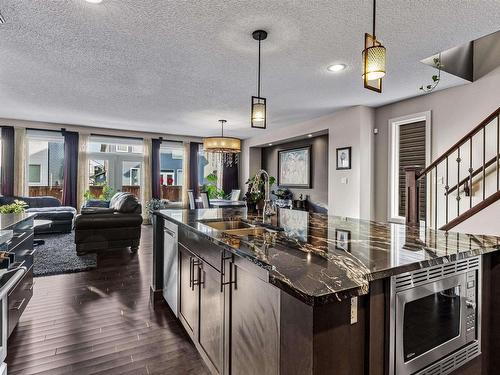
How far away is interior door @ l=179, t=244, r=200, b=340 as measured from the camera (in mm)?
1997

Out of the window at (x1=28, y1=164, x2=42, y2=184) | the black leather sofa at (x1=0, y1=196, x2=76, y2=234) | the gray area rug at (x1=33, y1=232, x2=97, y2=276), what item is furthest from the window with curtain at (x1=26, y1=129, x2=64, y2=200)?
the gray area rug at (x1=33, y1=232, x2=97, y2=276)

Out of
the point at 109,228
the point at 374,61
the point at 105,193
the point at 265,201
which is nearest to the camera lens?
the point at 374,61

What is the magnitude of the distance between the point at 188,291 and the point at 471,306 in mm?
1712

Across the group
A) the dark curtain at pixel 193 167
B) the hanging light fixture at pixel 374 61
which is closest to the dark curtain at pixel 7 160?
the dark curtain at pixel 193 167

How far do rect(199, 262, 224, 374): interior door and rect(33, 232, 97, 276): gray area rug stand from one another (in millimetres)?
2842

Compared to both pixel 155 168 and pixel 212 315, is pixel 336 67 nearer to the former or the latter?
pixel 212 315

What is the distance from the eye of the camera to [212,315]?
1.74 m

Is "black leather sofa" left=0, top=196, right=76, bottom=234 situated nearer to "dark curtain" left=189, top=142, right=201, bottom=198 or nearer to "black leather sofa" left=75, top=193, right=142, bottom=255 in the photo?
"black leather sofa" left=75, top=193, right=142, bottom=255

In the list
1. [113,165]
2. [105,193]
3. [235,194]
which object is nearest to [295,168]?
[235,194]

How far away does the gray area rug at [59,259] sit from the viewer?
152 inches

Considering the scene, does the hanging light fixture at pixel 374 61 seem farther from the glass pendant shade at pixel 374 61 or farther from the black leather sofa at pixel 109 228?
the black leather sofa at pixel 109 228

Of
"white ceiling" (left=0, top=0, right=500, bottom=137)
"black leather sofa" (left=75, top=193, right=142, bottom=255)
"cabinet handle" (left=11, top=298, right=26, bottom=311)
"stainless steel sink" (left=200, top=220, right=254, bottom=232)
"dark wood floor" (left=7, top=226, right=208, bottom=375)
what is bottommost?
"dark wood floor" (left=7, top=226, right=208, bottom=375)

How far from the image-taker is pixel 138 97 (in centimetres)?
471

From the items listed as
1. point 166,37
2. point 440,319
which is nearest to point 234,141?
point 166,37
